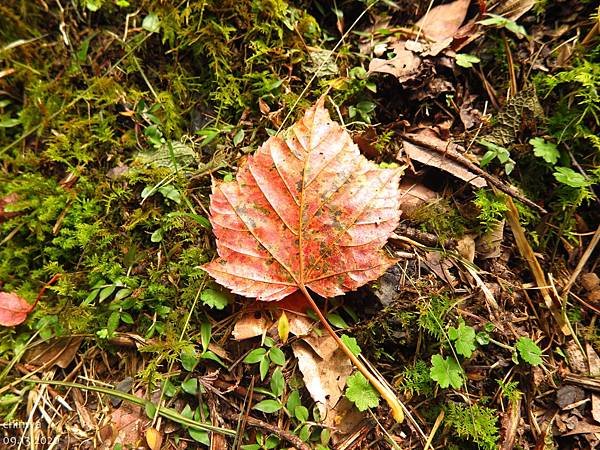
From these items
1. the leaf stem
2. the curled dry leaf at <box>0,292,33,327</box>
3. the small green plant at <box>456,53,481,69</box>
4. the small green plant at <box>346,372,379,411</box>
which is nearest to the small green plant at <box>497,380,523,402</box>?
the leaf stem

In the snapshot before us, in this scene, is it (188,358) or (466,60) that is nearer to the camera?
(188,358)

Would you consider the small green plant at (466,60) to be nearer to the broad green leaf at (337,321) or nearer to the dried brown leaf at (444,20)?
the dried brown leaf at (444,20)

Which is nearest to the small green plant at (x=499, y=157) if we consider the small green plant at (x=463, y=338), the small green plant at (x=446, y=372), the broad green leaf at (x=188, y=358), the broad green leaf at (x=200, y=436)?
the small green plant at (x=463, y=338)

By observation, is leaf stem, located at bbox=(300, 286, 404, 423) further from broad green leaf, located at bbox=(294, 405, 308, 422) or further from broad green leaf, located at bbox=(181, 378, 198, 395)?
broad green leaf, located at bbox=(181, 378, 198, 395)

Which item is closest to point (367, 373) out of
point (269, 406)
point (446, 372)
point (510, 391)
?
point (446, 372)

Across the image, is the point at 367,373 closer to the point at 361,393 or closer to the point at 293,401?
the point at 361,393

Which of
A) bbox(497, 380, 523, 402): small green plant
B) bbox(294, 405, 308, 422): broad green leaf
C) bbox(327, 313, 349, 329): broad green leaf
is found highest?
bbox(327, 313, 349, 329): broad green leaf

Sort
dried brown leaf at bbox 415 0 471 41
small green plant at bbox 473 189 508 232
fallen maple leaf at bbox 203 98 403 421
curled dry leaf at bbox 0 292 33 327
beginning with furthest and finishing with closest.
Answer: dried brown leaf at bbox 415 0 471 41 → curled dry leaf at bbox 0 292 33 327 → small green plant at bbox 473 189 508 232 → fallen maple leaf at bbox 203 98 403 421
